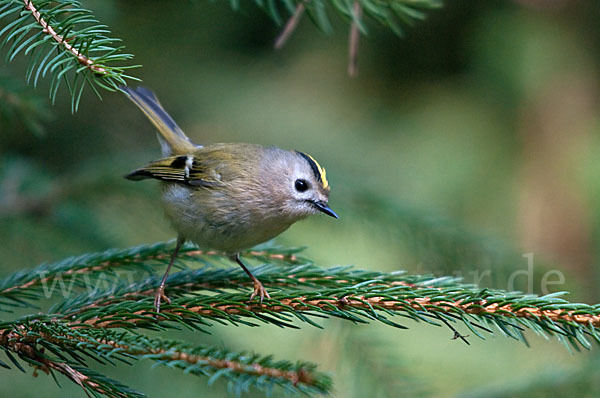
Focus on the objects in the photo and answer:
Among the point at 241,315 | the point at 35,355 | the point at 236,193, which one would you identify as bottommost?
the point at 35,355

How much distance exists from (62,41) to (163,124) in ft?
4.99

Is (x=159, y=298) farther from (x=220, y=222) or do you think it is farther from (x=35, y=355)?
(x=220, y=222)

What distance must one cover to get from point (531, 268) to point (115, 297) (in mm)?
1521

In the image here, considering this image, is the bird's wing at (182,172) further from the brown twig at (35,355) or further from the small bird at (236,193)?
the brown twig at (35,355)

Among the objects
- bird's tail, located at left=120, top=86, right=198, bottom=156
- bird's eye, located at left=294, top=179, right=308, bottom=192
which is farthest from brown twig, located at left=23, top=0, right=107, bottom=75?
bird's tail, located at left=120, top=86, right=198, bottom=156

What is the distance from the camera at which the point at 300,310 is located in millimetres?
1431

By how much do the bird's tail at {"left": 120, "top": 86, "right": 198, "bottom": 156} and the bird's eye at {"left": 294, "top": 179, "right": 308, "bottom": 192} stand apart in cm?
62

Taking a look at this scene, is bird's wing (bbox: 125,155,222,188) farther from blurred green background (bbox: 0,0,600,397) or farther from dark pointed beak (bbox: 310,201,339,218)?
dark pointed beak (bbox: 310,201,339,218)

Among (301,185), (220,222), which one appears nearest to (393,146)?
(301,185)

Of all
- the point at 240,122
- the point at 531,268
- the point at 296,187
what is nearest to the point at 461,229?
the point at 531,268

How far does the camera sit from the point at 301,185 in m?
2.23

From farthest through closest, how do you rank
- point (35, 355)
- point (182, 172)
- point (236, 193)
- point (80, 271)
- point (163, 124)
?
point (163, 124) < point (182, 172) < point (236, 193) < point (80, 271) < point (35, 355)

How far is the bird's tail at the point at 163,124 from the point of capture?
2600mm

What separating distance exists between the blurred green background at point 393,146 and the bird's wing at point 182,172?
161 millimetres
